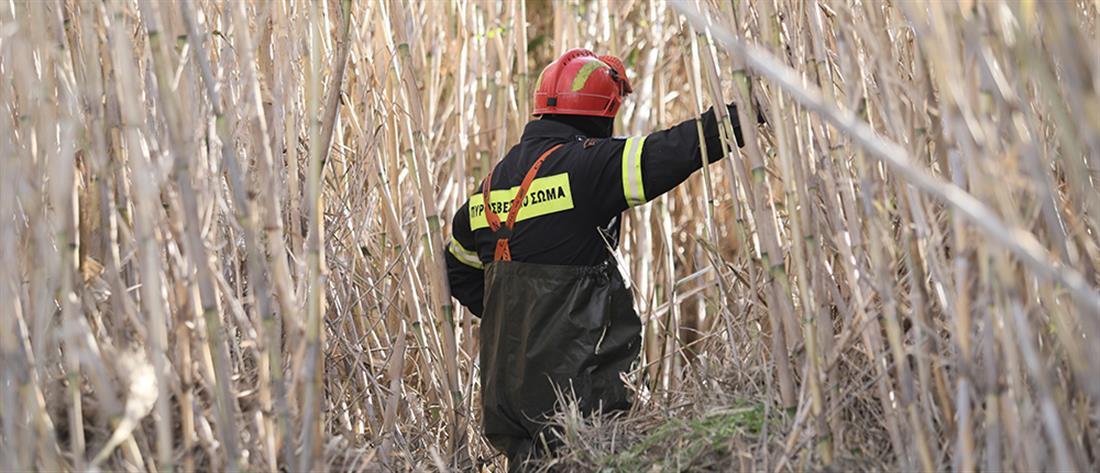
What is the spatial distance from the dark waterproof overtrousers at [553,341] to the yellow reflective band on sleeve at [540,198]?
0.11m

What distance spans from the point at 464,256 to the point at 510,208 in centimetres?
28

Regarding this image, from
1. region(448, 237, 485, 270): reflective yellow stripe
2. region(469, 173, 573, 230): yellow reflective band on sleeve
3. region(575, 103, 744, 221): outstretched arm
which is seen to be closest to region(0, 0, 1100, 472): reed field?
region(575, 103, 744, 221): outstretched arm

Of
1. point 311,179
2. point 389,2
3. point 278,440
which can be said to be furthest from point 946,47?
point 389,2

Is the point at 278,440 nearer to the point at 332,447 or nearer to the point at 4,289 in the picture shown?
the point at 332,447

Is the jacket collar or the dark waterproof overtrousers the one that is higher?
the jacket collar

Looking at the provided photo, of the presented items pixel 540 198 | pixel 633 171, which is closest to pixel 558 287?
pixel 540 198

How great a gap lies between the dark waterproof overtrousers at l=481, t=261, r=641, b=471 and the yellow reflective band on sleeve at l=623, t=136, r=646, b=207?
0.22 meters

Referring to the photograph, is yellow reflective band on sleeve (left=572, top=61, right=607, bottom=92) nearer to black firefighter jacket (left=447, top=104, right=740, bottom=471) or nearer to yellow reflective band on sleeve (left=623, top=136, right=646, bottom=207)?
black firefighter jacket (left=447, top=104, right=740, bottom=471)

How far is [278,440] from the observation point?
6.18ft

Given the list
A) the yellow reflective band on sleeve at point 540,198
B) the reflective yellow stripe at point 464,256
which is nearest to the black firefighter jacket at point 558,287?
the yellow reflective band on sleeve at point 540,198

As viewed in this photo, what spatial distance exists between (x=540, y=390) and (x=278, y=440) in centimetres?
84

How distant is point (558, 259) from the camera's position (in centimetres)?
262

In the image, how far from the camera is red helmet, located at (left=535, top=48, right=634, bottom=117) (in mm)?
2676

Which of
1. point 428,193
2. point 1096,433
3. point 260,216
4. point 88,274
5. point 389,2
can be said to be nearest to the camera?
point 1096,433
